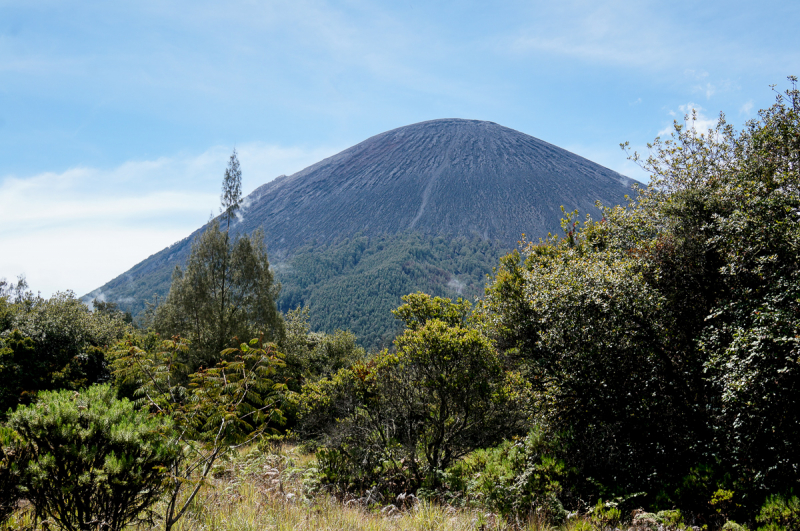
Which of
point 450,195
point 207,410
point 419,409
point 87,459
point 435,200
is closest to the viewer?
point 87,459

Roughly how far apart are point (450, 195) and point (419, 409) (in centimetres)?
18105

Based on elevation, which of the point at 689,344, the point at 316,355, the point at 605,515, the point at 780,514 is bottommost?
the point at 605,515

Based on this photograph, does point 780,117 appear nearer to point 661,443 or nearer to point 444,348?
point 661,443

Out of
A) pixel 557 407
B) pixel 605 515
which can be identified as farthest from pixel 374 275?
pixel 605 515

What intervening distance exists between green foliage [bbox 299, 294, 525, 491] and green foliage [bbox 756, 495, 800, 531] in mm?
3605

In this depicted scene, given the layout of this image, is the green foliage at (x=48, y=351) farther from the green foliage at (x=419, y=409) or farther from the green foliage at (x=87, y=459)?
the green foliage at (x=87, y=459)

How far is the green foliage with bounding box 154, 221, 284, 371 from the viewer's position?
68.5 ft

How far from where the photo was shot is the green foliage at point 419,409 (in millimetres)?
7039

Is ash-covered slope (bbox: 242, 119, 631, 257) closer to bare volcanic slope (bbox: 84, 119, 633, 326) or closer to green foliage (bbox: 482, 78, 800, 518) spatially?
bare volcanic slope (bbox: 84, 119, 633, 326)

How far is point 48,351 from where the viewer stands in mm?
15703

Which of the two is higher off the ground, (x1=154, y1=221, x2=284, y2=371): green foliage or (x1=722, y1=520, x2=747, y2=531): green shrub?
(x1=154, y1=221, x2=284, y2=371): green foliage

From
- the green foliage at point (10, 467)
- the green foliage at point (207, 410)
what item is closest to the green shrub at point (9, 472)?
the green foliage at point (10, 467)

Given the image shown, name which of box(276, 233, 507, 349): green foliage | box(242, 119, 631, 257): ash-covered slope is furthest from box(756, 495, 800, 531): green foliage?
box(242, 119, 631, 257): ash-covered slope

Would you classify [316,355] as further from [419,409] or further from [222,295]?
[419,409]
